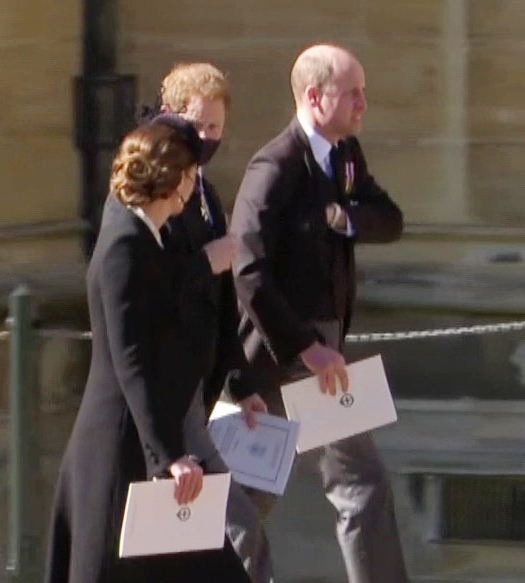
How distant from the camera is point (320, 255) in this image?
18.3ft

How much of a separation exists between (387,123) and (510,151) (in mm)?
455

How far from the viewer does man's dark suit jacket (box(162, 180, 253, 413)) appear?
4.82m

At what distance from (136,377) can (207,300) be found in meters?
0.38

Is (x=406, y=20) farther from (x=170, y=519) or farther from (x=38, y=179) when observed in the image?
(x=170, y=519)

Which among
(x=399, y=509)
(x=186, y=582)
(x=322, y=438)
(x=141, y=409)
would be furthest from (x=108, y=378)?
(x=399, y=509)

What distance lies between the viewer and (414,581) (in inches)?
286

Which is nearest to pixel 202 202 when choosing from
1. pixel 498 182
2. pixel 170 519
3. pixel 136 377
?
pixel 136 377

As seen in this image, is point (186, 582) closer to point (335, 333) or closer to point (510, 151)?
point (335, 333)

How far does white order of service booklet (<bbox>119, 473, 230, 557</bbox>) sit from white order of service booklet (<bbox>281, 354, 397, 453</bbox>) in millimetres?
775

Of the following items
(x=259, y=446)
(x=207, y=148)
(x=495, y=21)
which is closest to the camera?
(x=207, y=148)

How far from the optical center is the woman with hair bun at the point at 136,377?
4613 mm

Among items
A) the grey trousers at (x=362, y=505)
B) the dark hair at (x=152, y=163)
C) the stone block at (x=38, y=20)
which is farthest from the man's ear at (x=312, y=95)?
the stone block at (x=38, y=20)

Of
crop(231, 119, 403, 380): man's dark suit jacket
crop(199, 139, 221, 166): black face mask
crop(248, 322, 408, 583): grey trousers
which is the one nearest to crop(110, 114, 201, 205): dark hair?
crop(199, 139, 221, 166): black face mask

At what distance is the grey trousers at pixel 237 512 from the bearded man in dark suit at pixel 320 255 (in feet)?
1.28
